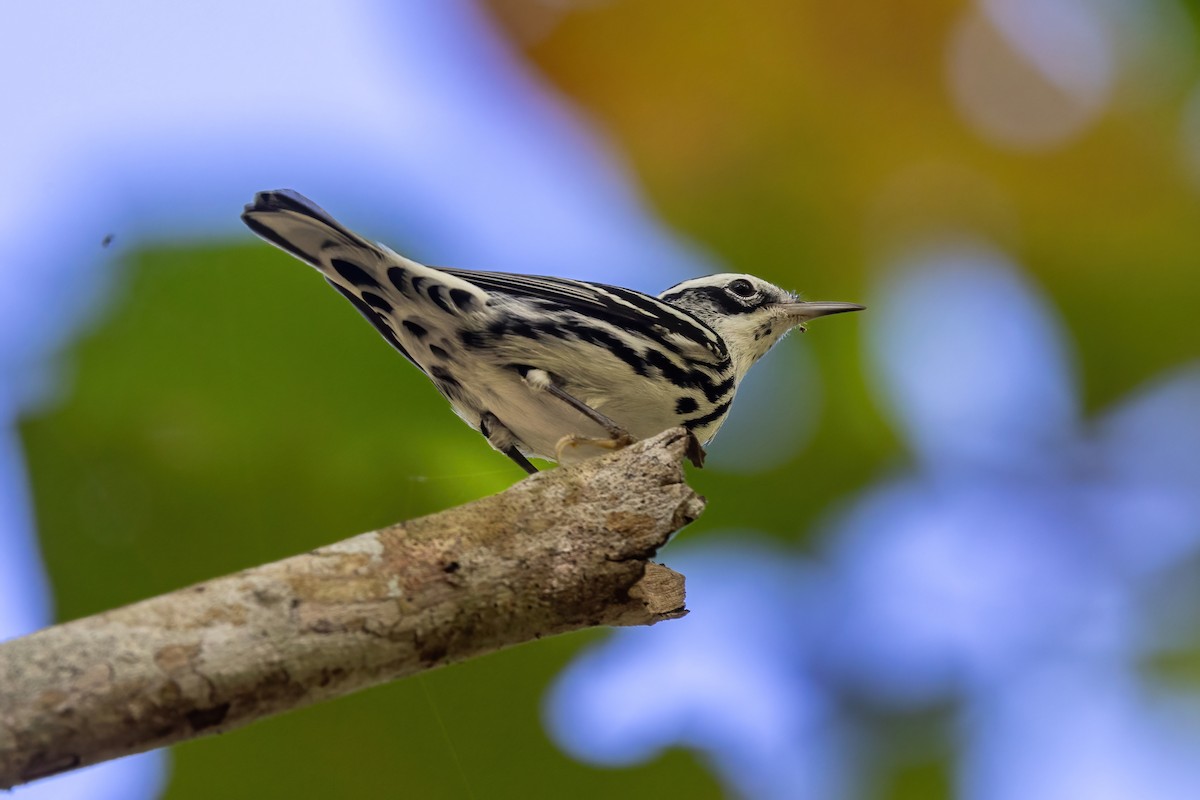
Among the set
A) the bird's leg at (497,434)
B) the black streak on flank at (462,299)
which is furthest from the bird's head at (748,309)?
the black streak on flank at (462,299)

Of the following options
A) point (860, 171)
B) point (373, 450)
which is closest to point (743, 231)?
point (860, 171)

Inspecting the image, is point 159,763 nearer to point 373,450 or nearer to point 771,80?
point 373,450

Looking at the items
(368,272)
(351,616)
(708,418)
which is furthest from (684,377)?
(351,616)

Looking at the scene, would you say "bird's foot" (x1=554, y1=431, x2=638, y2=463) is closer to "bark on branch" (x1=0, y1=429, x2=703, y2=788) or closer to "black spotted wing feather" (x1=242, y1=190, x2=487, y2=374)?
"black spotted wing feather" (x1=242, y1=190, x2=487, y2=374)

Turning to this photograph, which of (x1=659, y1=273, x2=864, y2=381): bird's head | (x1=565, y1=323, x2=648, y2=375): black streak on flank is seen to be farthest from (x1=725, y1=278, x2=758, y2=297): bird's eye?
(x1=565, y1=323, x2=648, y2=375): black streak on flank

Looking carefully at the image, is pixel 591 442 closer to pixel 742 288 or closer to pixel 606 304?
pixel 606 304

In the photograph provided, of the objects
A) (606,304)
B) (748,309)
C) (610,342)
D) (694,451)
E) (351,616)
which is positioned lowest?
(351,616)

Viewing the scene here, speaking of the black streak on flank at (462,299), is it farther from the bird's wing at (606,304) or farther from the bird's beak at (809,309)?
the bird's beak at (809,309)
